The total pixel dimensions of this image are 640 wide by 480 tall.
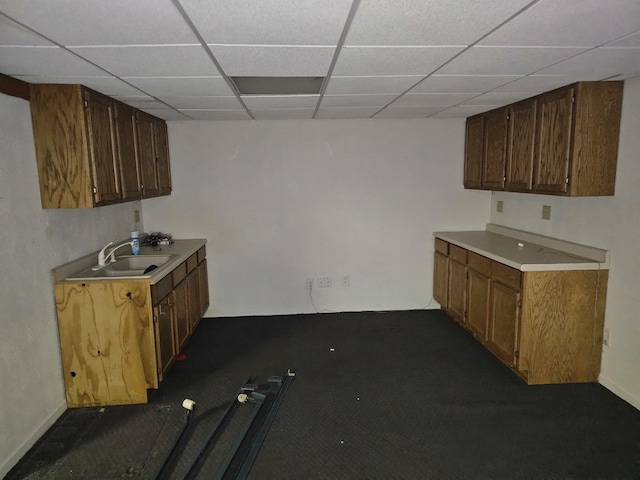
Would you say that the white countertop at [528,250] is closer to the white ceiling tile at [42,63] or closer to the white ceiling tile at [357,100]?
the white ceiling tile at [357,100]

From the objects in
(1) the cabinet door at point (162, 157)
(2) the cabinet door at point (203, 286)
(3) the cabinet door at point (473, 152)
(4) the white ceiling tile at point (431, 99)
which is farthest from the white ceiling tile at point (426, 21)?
(2) the cabinet door at point (203, 286)

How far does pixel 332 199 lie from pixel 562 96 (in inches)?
89.8

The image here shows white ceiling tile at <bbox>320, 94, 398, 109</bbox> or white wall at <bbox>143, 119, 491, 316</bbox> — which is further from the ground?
white ceiling tile at <bbox>320, 94, 398, 109</bbox>

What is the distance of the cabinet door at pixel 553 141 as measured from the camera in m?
2.82

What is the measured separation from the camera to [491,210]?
451 centimetres

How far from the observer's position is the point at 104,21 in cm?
155

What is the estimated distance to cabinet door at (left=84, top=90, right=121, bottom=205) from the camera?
8.63ft

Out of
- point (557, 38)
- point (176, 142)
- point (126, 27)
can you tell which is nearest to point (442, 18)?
point (557, 38)

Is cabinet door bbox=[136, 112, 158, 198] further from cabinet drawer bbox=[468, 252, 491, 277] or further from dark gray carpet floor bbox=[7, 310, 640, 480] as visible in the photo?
cabinet drawer bbox=[468, 252, 491, 277]

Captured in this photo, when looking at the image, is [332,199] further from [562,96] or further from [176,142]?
[562,96]

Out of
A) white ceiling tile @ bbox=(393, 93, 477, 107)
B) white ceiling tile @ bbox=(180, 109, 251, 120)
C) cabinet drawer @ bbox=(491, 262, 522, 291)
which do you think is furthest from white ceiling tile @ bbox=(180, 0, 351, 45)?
cabinet drawer @ bbox=(491, 262, 522, 291)

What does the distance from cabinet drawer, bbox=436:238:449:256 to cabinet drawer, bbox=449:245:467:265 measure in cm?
8

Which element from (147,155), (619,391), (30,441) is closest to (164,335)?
(30,441)

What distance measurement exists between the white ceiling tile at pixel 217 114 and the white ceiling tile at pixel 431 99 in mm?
1417
